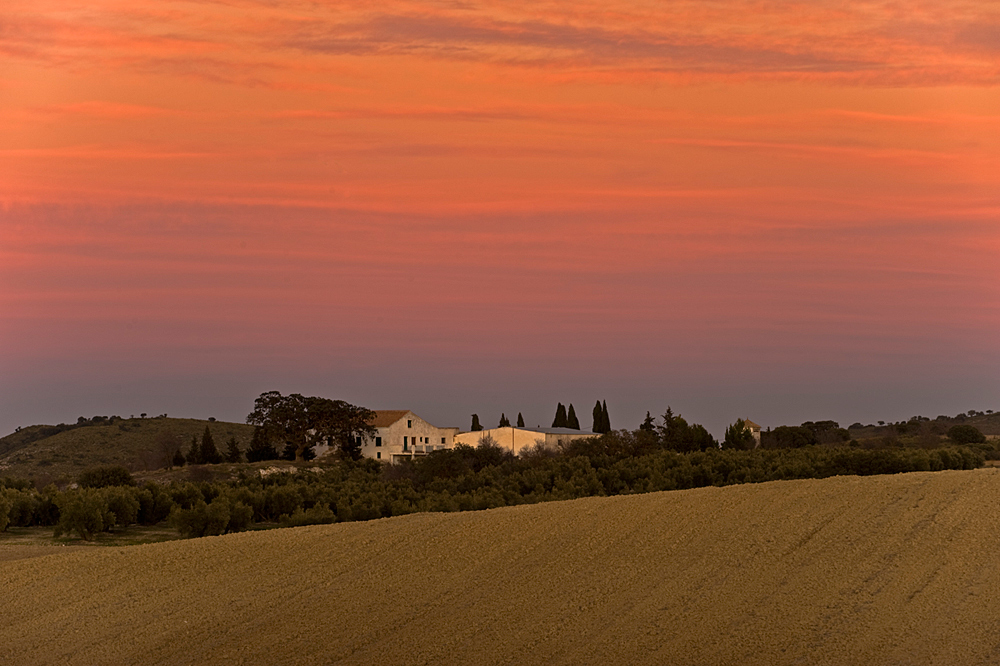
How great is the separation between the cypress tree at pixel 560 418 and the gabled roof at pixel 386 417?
556 inches

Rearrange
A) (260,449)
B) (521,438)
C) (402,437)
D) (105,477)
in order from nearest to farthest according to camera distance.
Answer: (105,477) < (521,438) < (260,449) < (402,437)

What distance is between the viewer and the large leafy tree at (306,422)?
274 ft

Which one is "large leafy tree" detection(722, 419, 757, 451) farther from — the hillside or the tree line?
the hillside

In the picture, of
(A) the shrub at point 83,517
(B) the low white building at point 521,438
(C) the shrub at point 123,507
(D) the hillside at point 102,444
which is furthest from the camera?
(D) the hillside at point 102,444

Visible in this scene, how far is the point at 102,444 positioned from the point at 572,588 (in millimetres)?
102818

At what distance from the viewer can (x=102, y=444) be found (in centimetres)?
11169

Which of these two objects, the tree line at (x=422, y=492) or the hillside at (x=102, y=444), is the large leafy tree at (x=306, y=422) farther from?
the tree line at (x=422, y=492)

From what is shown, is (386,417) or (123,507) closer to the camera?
(123,507)

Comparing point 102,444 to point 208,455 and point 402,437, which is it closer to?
point 208,455

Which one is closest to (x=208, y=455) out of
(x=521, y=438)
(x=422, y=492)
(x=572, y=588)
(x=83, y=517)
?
(x=521, y=438)

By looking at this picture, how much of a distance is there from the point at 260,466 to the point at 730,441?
103 feet

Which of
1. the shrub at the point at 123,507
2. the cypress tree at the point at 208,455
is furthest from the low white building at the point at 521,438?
the shrub at the point at 123,507

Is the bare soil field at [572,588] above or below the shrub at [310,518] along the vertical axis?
below

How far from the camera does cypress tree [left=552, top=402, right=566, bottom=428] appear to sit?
325ft
